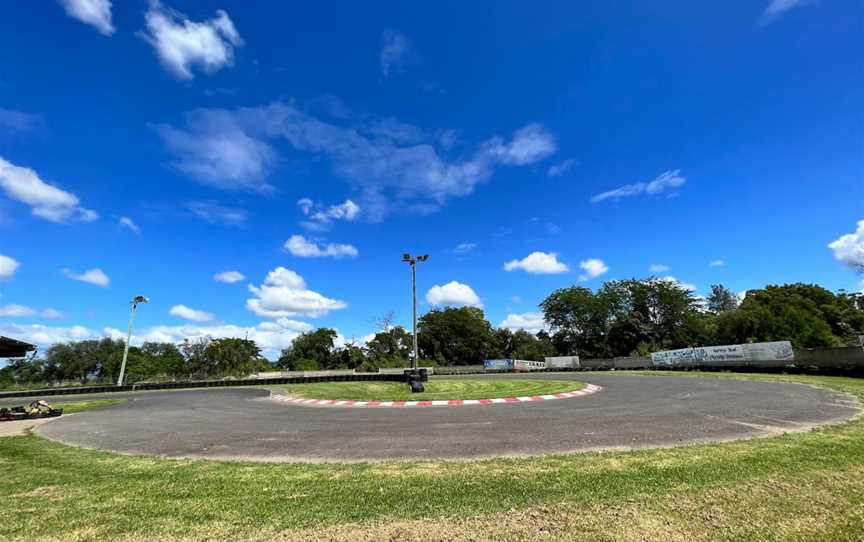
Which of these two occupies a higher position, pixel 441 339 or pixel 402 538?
pixel 441 339

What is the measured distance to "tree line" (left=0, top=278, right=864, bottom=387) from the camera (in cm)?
5738

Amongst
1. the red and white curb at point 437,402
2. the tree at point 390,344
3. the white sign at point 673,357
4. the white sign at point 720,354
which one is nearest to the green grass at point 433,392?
the red and white curb at point 437,402

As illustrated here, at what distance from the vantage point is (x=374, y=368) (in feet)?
202

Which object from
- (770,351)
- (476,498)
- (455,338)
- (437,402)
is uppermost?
(455,338)

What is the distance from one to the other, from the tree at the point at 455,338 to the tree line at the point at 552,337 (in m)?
0.23

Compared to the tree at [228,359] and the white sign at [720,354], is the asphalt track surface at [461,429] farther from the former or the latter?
the tree at [228,359]

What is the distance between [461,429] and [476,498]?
4.78 meters

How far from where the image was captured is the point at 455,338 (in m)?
91.3

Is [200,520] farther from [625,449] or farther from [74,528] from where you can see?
[625,449]

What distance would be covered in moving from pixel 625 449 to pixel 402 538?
449cm

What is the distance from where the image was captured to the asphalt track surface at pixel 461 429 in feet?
23.2

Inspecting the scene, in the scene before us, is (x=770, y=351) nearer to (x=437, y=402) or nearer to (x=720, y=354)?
(x=720, y=354)

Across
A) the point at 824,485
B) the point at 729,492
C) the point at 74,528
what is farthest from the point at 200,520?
the point at 824,485

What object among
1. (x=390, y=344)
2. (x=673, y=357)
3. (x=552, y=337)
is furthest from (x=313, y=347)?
(x=673, y=357)
